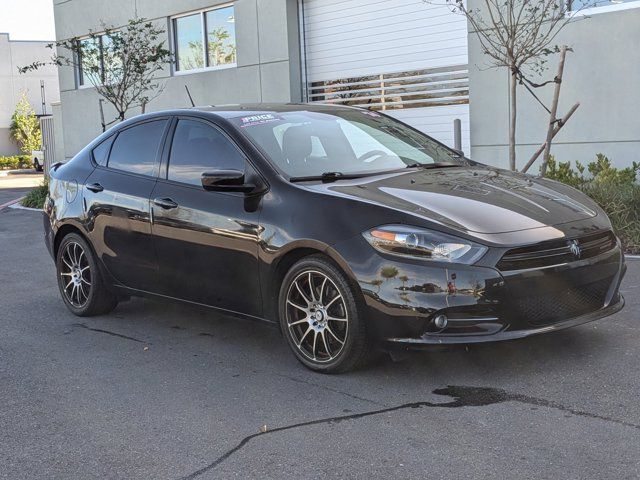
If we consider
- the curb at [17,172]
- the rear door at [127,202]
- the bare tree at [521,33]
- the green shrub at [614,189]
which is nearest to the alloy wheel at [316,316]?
the rear door at [127,202]

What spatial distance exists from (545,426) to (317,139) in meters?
2.56

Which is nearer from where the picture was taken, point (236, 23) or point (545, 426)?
point (545, 426)

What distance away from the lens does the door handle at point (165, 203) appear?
5.96m

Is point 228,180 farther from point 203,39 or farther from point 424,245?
point 203,39

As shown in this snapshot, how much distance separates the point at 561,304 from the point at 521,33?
7467 millimetres

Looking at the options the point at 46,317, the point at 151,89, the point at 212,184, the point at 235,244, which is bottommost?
the point at 46,317

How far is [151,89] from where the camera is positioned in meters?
19.2

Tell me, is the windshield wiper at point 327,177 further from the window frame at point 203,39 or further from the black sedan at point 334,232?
the window frame at point 203,39

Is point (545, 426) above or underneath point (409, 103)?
underneath

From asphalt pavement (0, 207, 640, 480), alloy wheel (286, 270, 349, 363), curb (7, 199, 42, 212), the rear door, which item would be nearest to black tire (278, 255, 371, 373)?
alloy wheel (286, 270, 349, 363)

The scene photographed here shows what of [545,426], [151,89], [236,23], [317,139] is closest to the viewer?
[545,426]

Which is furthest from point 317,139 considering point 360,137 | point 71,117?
point 71,117

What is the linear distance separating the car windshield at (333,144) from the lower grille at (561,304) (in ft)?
4.94

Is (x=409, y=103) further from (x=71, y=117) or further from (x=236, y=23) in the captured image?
(x=71, y=117)
